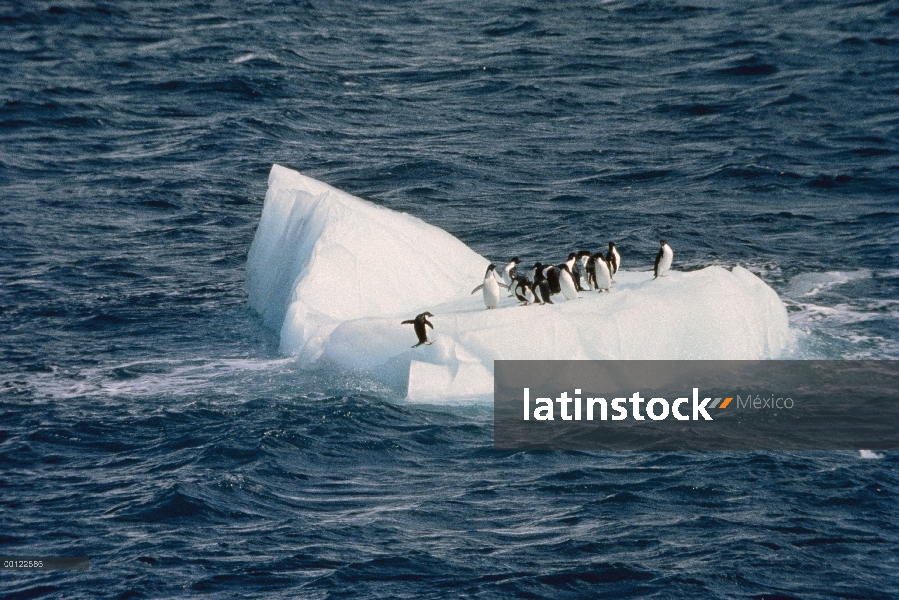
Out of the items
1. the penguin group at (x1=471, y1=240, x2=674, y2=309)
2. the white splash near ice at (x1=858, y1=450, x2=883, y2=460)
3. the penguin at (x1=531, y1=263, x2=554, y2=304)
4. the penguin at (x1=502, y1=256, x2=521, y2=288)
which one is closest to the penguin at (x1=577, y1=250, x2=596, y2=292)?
the penguin group at (x1=471, y1=240, x2=674, y2=309)

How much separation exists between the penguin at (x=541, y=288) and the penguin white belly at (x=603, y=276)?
2.59ft

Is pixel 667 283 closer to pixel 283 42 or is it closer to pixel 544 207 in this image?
pixel 544 207

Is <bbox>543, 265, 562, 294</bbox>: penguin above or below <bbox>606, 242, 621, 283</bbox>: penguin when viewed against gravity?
below

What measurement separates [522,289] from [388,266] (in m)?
2.46

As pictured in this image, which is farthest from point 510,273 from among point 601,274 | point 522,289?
point 601,274

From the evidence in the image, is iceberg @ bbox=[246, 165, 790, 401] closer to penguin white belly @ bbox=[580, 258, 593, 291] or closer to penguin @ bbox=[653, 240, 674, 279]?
penguin @ bbox=[653, 240, 674, 279]

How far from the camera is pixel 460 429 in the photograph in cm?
1634

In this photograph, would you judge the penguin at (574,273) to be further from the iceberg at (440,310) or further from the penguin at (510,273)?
the penguin at (510,273)

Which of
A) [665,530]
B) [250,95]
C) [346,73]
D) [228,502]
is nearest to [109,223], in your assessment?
[250,95]

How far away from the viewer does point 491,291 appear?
1859cm

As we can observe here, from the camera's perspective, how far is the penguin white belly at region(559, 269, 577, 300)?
1850 centimetres

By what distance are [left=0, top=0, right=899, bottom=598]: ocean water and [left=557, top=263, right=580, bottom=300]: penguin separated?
270 cm

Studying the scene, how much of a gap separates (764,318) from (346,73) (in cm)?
2075

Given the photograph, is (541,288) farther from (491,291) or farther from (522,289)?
(491,291)
